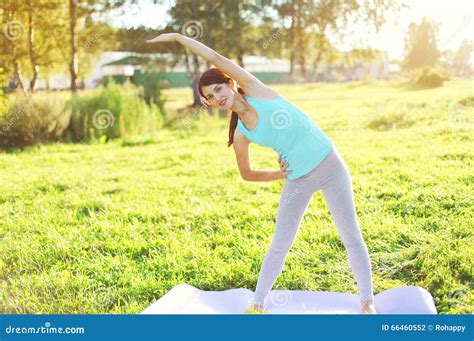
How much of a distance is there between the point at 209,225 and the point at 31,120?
4.92m

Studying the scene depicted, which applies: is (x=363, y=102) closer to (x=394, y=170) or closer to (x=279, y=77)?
(x=394, y=170)

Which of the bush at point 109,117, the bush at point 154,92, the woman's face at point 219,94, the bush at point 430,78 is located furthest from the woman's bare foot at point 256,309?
the bush at point 430,78

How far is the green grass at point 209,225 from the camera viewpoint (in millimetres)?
3020

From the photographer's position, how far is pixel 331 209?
2.42 m

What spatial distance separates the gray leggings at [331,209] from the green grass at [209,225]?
544mm

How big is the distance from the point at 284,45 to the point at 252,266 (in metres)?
10.9

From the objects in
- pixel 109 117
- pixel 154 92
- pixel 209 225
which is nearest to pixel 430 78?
pixel 154 92

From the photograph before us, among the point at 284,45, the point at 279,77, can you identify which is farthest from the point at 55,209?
the point at 279,77

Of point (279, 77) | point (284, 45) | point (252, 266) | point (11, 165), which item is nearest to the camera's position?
point (252, 266)

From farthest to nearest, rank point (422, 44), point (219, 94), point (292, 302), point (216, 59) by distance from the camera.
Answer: point (422, 44) → point (292, 302) → point (219, 94) → point (216, 59)

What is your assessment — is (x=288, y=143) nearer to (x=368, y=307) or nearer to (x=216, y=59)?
(x=216, y=59)

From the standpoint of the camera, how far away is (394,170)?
16.1 feet

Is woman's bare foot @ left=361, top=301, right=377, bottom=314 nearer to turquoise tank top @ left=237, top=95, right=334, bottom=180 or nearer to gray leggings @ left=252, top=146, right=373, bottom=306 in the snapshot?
gray leggings @ left=252, top=146, right=373, bottom=306

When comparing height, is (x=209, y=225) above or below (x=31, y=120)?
below
